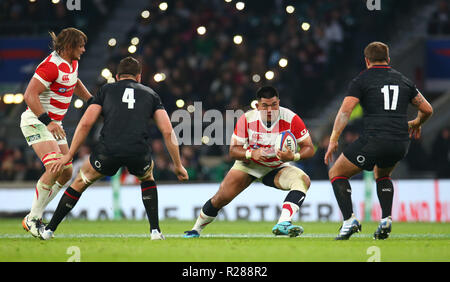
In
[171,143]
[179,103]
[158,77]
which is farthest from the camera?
[179,103]

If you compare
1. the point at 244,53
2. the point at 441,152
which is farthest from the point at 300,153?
the point at 244,53

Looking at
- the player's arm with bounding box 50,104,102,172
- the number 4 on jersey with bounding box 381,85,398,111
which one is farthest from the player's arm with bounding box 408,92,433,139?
the player's arm with bounding box 50,104,102,172

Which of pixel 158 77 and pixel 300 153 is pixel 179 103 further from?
pixel 300 153

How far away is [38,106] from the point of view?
31.6ft

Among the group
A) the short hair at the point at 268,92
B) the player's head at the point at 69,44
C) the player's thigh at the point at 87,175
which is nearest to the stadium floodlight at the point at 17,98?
the player's head at the point at 69,44

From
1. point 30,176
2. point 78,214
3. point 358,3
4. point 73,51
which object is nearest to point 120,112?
point 73,51

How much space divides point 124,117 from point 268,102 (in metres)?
1.74

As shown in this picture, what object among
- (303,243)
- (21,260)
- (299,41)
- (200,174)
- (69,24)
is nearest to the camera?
(21,260)

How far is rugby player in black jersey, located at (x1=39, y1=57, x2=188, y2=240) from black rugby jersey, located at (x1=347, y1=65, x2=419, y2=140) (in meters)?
2.11

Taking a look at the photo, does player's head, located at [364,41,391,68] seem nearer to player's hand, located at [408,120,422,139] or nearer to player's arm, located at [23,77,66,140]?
player's hand, located at [408,120,422,139]

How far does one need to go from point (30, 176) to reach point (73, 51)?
919cm

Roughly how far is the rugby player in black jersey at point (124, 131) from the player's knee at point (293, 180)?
1255 millimetres
